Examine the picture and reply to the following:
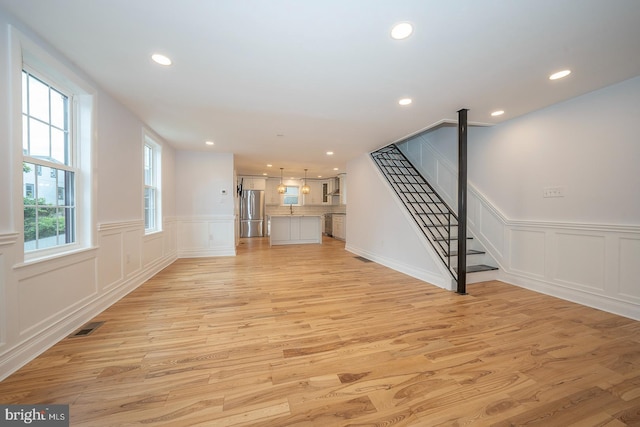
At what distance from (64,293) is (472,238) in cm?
527

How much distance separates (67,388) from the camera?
140cm

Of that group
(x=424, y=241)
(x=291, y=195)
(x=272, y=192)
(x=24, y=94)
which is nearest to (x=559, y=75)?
(x=424, y=241)

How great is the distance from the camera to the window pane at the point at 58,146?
205cm

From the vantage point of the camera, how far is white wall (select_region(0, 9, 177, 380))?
1.52 metres

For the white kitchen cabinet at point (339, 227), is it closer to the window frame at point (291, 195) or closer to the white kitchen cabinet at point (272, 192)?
the window frame at point (291, 195)

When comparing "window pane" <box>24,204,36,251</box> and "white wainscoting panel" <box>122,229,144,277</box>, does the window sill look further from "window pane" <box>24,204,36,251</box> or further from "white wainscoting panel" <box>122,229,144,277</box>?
"white wainscoting panel" <box>122,229,144,277</box>

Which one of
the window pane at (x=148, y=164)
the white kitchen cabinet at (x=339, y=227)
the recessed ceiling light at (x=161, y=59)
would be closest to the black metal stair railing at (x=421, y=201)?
the white kitchen cabinet at (x=339, y=227)

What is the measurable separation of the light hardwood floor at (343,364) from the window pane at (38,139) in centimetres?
159

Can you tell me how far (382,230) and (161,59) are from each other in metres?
4.28

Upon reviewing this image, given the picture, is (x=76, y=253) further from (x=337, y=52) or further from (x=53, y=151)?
(x=337, y=52)

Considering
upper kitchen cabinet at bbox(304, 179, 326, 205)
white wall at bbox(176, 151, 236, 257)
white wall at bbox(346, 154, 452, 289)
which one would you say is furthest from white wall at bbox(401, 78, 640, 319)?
upper kitchen cabinet at bbox(304, 179, 326, 205)

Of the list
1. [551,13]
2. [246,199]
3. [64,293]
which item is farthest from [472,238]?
[246,199]

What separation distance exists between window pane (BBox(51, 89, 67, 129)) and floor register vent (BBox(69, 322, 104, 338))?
189 centimetres

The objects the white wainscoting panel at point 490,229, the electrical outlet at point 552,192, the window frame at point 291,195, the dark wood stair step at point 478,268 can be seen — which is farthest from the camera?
the window frame at point 291,195
